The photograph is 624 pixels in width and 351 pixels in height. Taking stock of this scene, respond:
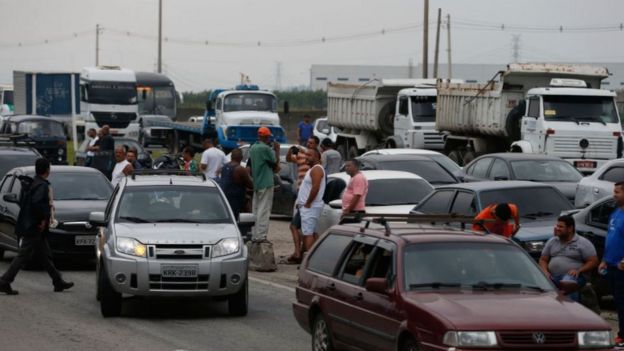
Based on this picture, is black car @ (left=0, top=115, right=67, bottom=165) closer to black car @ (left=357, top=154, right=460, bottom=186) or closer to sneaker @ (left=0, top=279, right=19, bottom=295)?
black car @ (left=357, top=154, right=460, bottom=186)

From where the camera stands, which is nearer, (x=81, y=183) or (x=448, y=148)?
(x=81, y=183)

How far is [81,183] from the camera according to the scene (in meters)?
21.8

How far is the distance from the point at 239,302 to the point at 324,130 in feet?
115

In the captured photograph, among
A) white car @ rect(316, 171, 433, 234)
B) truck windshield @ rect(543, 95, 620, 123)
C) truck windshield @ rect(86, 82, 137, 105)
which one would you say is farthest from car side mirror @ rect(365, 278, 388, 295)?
truck windshield @ rect(86, 82, 137, 105)

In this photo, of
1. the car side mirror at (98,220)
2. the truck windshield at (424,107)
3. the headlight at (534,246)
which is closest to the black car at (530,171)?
the headlight at (534,246)

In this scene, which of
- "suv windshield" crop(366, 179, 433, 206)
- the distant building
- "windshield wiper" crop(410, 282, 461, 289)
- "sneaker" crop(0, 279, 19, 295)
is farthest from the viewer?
the distant building

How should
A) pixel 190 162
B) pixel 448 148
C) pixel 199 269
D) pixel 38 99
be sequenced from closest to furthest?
pixel 199 269, pixel 190 162, pixel 448 148, pixel 38 99

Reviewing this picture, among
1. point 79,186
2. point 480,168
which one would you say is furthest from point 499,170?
point 79,186

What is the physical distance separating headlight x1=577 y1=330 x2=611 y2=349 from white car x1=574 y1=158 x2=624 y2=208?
1204 centimetres

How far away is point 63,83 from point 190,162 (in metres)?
32.8

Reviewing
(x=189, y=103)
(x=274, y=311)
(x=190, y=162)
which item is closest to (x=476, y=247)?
(x=274, y=311)

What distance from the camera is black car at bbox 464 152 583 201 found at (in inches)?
972

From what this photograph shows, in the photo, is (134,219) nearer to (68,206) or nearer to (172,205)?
(172,205)

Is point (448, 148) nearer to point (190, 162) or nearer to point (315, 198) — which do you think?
point (190, 162)
